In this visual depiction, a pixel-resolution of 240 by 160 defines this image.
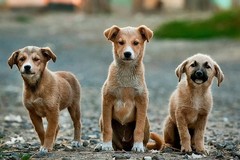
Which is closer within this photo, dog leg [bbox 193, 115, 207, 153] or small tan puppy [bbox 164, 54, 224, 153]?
small tan puppy [bbox 164, 54, 224, 153]

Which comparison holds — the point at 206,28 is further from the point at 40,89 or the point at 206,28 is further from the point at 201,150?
the point at 40,89

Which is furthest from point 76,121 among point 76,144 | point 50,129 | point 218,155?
point 218,155

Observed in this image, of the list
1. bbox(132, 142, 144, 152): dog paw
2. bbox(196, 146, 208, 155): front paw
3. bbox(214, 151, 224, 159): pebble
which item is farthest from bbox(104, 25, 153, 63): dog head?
bbox(214, 151, 224, 159): pebble

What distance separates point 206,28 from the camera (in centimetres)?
2641

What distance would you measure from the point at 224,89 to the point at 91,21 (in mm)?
16301

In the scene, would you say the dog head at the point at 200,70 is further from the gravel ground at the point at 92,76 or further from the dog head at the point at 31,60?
the dog head at the point at 31,60

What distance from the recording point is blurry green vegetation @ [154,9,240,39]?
25562mm

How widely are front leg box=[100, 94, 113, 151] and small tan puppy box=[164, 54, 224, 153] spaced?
28.9 inches

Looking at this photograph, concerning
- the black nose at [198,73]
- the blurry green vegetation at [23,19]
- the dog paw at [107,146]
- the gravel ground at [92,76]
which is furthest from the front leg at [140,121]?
the blurry green vegetation at [23,19]

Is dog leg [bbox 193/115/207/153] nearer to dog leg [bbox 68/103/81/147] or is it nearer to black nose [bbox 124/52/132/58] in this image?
black nose [bbox 124/52/132/58]

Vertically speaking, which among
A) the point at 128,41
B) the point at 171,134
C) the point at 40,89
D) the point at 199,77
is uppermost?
the point at 128,41

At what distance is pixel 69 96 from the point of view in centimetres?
893

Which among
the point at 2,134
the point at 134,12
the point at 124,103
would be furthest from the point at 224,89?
the point at 134,12

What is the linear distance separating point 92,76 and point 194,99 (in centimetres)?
1024
